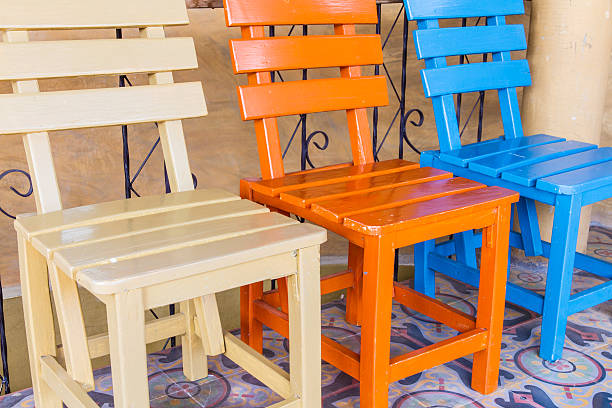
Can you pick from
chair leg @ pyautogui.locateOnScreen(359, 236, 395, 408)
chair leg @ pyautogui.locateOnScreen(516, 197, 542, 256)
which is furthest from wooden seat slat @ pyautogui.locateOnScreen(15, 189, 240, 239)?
chair leg @ pyautogui.locateOnScreen(516, 197, 542, 256)

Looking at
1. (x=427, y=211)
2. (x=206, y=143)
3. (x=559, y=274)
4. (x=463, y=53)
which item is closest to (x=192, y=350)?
(x=427, y=211)

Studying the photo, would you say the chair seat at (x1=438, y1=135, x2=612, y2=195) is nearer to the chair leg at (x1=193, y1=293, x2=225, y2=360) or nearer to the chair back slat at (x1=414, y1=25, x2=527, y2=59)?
the chair back slat at (x1=414, y1=25, x2=527, y2=59)

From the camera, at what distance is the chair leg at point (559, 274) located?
1.64 m

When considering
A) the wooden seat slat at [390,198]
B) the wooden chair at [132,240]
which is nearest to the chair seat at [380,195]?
the wooden seat slat at [390,198]

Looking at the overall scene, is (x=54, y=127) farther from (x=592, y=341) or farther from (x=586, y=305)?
(x=592, y=341)

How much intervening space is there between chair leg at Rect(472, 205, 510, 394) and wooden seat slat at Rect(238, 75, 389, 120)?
1.74 ft

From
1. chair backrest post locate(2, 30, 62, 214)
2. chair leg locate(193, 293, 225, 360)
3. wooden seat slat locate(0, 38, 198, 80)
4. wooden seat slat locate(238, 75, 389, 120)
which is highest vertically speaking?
wooden seat slat locate(0, 38, 198, 80)

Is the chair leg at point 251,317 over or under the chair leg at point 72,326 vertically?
under

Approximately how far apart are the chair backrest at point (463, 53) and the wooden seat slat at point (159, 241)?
2.86 ft

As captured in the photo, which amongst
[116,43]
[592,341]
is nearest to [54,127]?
[116,43]

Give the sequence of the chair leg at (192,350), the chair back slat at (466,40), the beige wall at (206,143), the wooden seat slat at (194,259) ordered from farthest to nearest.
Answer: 1. the beige wall at (206,143)
2. the chair back slat at (466,40)
3. the chair leg at (192,350)
4. the wooden seat slat at (194,259)

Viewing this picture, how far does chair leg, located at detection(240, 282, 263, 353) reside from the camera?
5.68 feet

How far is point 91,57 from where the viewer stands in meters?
1.46

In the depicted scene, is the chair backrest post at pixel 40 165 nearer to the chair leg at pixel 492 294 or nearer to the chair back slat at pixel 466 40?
the chair leg at pixel 492 294
